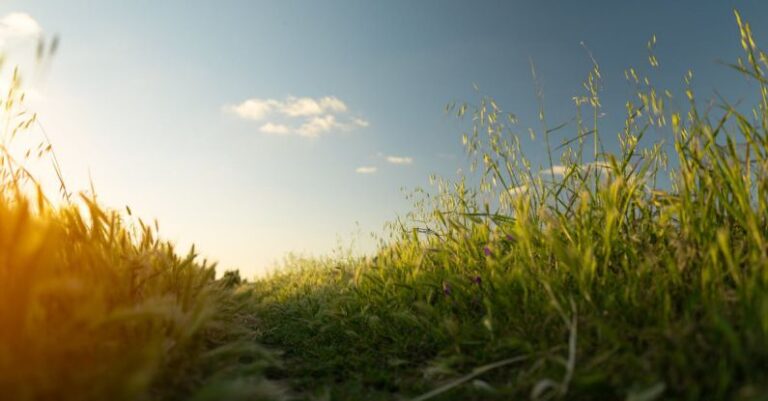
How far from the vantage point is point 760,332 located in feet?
4.97

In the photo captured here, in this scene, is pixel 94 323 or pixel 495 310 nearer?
pixel 94 323

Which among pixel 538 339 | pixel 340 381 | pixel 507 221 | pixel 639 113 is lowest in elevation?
pixel 340 381

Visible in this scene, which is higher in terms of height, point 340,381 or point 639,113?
point 639,113

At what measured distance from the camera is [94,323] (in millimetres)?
1544

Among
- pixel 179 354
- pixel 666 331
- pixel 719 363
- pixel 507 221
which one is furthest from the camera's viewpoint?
pixel 507 221

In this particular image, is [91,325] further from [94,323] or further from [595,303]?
[595,303]

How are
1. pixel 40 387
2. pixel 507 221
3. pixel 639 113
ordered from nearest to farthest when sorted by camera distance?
pixel 40 387 → pixel 639 113 → pixel 507 221

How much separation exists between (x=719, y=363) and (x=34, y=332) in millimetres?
2034

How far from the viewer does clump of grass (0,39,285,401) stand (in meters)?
1.30

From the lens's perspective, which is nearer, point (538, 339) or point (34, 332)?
point (34, 332)

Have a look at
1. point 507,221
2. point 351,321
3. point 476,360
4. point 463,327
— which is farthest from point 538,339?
point 351,321

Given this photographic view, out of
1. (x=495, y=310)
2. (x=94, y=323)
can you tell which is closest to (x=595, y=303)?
(x=495, y=310)

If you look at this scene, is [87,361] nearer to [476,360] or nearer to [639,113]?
[476,360]

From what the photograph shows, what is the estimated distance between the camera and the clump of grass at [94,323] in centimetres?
130
